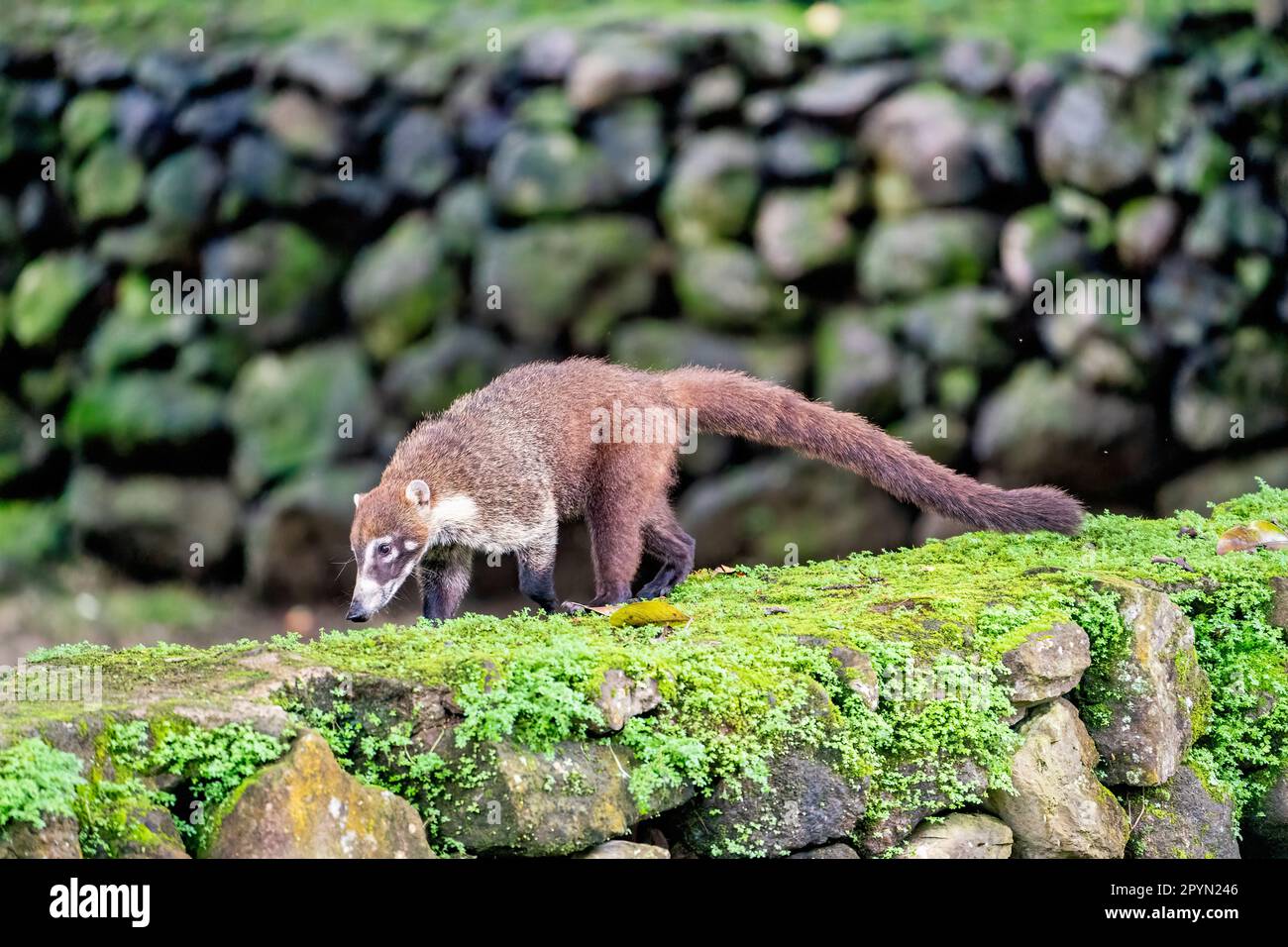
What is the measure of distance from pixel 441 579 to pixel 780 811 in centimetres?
217

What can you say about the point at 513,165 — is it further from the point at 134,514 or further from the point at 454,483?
the point at 134,514

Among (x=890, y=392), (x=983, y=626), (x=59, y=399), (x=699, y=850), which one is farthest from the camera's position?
(x=59, y=399)

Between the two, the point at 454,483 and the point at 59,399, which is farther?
the point at 59,399

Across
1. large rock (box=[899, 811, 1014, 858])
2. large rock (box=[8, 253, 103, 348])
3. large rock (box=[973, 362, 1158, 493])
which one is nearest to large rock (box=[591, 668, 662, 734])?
large rock (box=[899, 811, 1014, 858])

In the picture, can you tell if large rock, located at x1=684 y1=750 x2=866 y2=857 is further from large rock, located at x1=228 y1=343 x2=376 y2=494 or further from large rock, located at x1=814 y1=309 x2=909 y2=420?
large rock, located at x1=228 y1=343 x2=376 y2=494

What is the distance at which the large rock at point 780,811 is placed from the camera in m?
3.89

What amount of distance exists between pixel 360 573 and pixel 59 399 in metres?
2.79

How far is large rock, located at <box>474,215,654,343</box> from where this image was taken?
6621 millimetres

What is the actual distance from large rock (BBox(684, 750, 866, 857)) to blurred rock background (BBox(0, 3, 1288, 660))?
255 centimetres

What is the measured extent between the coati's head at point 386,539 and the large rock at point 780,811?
166 cm

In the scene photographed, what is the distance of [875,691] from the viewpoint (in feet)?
13.9

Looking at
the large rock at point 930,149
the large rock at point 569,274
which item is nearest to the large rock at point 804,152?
the large rock at point 930,149

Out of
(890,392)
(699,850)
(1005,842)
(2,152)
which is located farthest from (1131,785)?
(2,152)

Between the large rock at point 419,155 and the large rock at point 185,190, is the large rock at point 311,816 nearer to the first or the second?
the large rock at point 419,155
